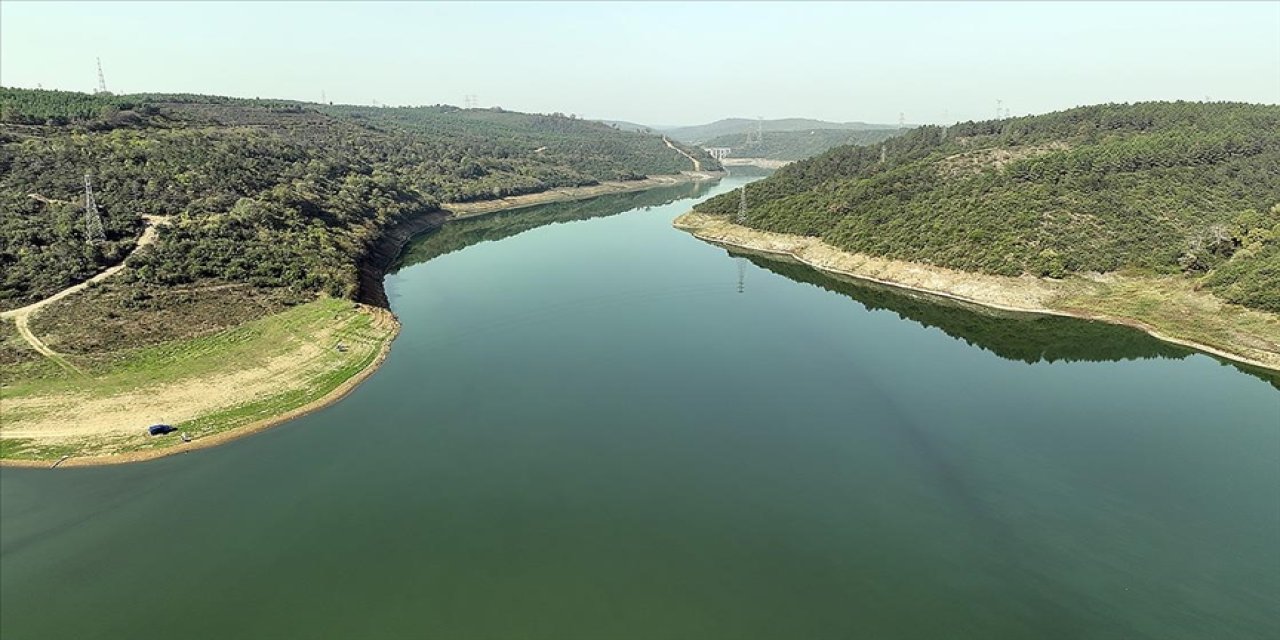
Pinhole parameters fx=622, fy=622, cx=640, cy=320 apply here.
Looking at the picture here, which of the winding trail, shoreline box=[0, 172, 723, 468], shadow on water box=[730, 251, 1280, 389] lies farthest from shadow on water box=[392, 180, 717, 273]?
shadow on water box=[730, 251, 1280, 389]

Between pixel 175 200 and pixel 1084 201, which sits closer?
pixel 175 200

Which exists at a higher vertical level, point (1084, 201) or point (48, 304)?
point (1084, 201)

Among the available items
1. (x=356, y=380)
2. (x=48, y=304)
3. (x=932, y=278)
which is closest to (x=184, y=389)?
(x=356, y=380)

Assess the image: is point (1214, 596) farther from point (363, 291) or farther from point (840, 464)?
point (363, 291)

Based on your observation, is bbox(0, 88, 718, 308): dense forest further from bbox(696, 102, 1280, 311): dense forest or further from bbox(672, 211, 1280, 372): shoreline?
bbox(696, 102, 1280, 311): dense forest

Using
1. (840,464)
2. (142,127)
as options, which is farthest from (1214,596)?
(142,127)

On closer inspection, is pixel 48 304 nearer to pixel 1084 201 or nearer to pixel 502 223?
pixel 502 223
